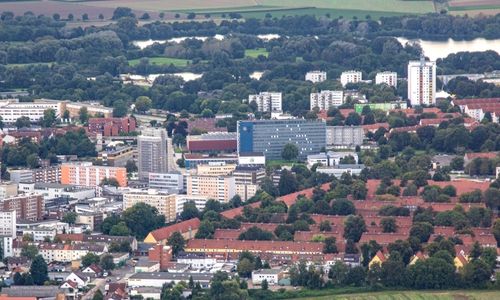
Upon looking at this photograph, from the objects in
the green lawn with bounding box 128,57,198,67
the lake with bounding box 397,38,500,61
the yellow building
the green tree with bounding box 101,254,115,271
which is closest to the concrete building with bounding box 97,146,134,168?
the green tree with bounding box 101,254,115,271

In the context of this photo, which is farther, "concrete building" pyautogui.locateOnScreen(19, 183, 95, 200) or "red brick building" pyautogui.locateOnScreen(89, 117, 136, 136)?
"red brick building" pyautogui.locateOnScreen(89, 117, 136, 136)

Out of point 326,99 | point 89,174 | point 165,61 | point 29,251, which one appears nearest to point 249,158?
point 89,174

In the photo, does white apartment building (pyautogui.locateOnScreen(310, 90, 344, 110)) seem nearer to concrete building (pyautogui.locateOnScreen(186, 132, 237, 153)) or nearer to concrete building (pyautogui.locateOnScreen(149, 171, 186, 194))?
concrete building (pyautogui.locateOnScreen(186, 132, 237, 153))

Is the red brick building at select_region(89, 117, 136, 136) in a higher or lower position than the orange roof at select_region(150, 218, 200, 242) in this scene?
higher

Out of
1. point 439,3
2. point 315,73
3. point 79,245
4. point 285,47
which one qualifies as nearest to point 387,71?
point 315,73

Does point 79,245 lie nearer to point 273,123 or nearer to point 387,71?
point 273,123

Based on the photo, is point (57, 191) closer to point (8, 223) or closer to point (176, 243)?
point (8, 223)

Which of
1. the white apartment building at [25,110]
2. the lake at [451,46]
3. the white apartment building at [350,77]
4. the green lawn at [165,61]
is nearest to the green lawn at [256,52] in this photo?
the green lawn at [165,61]
